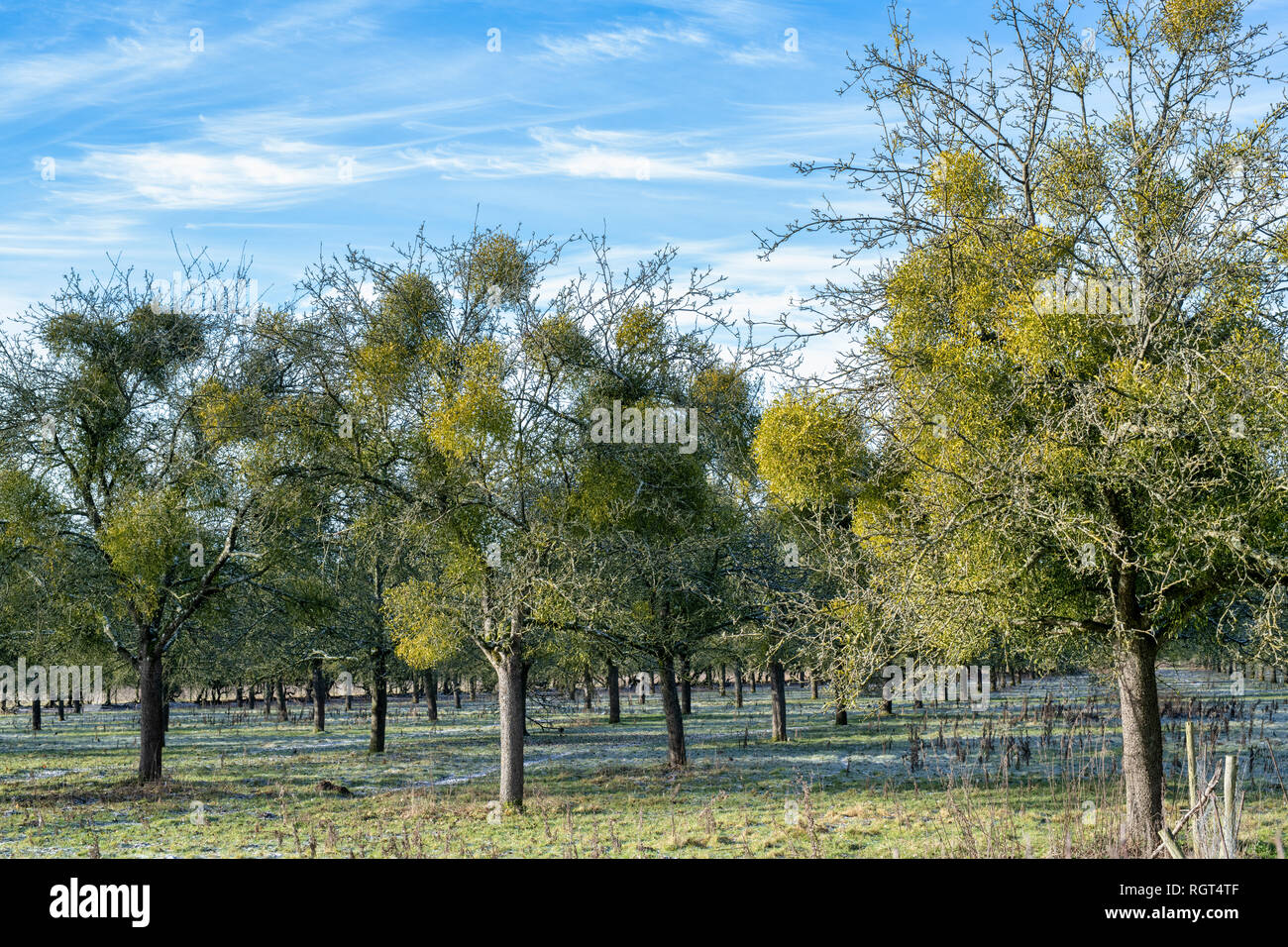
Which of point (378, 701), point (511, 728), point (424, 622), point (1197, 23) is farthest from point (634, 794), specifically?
point (1197, 23)

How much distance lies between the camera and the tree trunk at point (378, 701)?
33.7 m

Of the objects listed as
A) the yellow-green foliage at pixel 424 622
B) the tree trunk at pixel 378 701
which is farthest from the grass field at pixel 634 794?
the yellow-green foliage at pixel 424 622

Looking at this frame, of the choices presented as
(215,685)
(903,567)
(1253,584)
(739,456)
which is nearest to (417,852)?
(903,567)

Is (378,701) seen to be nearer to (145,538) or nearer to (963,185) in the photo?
(145,538)

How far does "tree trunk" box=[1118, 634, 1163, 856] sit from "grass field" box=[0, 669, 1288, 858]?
46 cm

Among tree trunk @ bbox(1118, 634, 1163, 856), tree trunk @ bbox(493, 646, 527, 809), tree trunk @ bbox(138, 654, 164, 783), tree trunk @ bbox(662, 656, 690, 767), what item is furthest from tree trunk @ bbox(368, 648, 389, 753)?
tree trunk @ bbox(1118, 634, 1163, 856)

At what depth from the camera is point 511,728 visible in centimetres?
1944

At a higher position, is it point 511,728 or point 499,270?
point 499,270

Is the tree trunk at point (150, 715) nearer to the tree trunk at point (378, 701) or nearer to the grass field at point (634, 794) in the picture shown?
the grass field at point (634, 794)

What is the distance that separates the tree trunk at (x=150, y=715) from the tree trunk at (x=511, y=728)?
1015cm

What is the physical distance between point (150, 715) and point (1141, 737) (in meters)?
22.3
